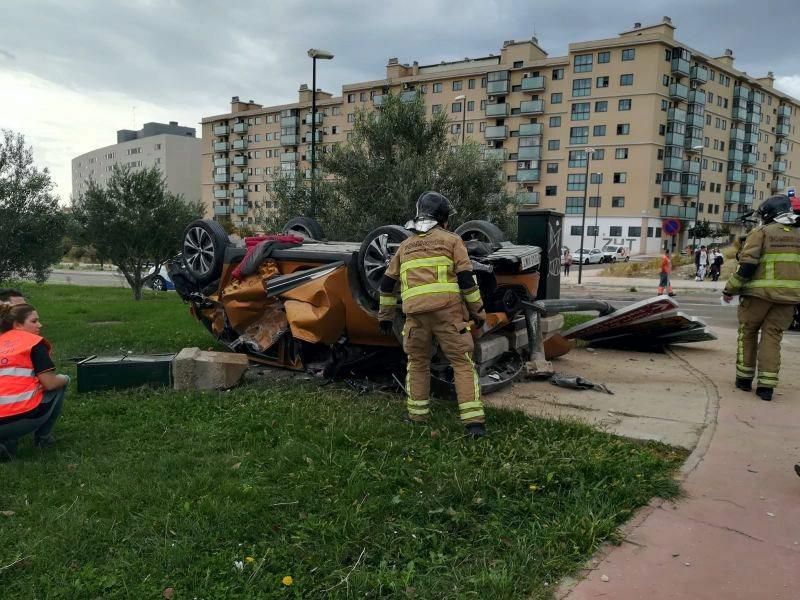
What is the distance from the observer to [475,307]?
463 cm

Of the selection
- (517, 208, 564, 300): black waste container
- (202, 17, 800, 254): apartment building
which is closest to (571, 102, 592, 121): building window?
(202, 17, 800, 254): apartment building

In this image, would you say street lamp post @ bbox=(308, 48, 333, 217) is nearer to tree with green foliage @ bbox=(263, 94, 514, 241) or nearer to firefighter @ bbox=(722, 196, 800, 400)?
tree with green foliage @ bbox=(263, 94, 514, 241)

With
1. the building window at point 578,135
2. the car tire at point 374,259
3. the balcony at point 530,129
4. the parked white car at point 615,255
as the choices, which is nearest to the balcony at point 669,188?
the building window at point 578,135

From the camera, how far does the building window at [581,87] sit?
5847 centimetres

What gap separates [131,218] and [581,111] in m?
52.1

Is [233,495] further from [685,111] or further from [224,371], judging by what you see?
[685,111]

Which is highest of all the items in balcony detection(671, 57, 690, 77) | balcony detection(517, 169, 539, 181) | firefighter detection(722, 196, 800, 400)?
balcony detection(671, 57, 690, 77)

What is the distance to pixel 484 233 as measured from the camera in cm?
662

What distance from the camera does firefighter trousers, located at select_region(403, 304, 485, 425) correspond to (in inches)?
177

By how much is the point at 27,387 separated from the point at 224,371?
2050mm

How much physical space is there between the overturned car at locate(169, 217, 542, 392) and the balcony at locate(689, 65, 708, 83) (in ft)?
209

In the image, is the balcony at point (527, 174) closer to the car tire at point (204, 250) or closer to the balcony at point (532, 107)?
the balcony at point (532, 107)

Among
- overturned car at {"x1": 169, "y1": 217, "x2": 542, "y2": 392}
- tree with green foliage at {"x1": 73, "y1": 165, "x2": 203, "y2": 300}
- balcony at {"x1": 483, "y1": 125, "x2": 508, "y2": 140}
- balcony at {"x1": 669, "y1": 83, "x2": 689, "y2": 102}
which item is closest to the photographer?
A: overturned car at {"x1": 169, "y1": 217, "x2": 542, "y2": 392}

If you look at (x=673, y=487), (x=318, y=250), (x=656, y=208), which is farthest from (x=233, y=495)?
(x=656, y=208)
